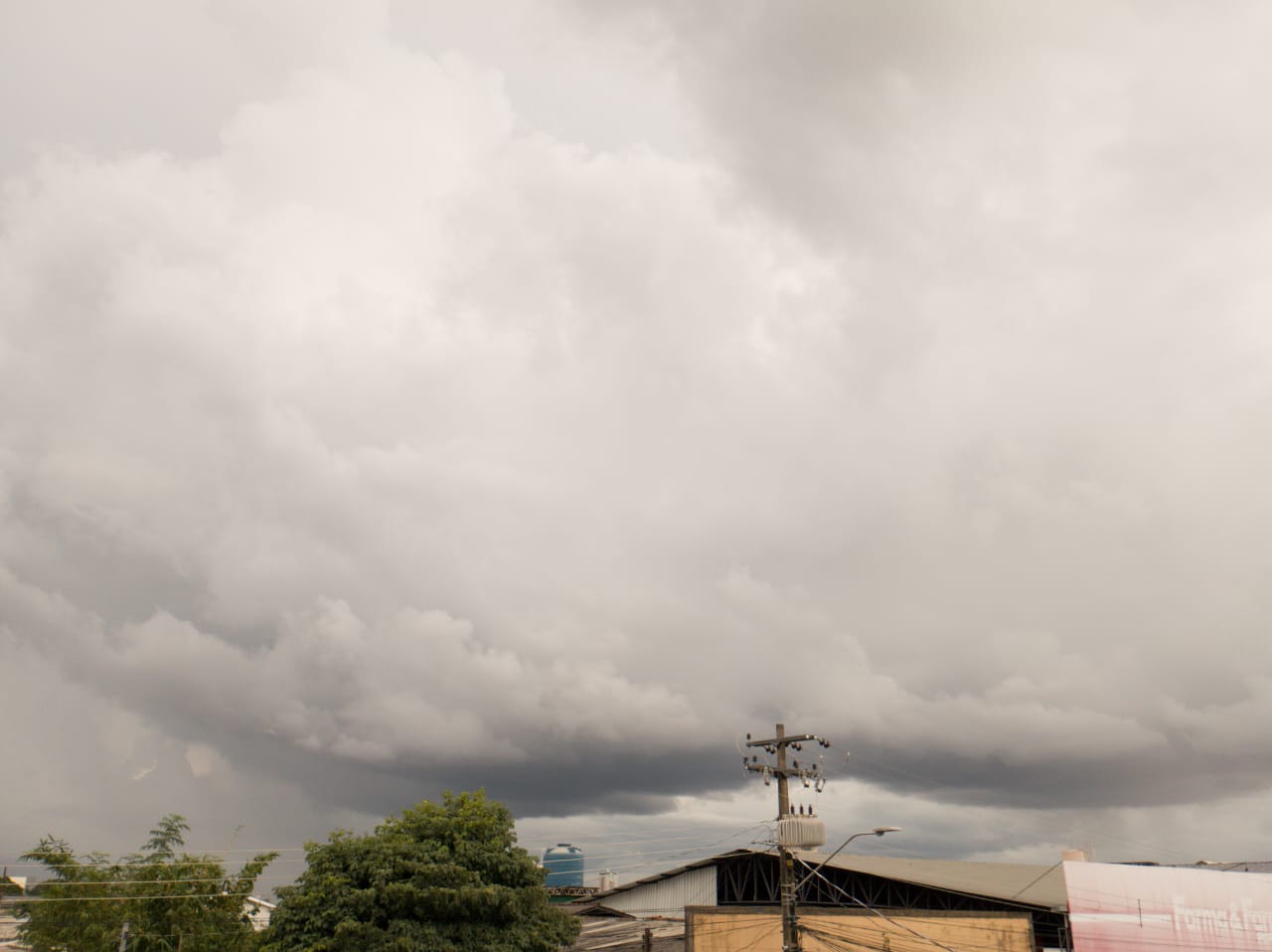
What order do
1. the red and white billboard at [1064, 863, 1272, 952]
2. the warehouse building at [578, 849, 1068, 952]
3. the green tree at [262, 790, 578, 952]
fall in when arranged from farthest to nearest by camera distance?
the warehouse building at [578, 849, 1068, 952], the red and white billboard at [1064, 863, 1272, 952], the green tree at [262, 790, 578, 952]

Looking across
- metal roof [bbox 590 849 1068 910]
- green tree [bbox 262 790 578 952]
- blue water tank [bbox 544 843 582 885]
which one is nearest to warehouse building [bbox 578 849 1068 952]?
metal roof [bbox 590 849 1068 910]

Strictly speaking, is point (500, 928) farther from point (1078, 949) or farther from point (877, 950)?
point (1078, 949)

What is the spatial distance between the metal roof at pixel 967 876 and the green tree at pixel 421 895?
1306 cm

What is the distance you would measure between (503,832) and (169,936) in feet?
51.6

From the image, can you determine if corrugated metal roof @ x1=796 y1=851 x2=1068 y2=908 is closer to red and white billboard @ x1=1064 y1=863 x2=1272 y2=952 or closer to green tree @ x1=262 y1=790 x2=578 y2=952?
red and white billboard @ x1=1064 y1=863 x2=1272 y2=952

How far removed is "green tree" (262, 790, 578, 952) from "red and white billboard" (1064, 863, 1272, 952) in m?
25.1

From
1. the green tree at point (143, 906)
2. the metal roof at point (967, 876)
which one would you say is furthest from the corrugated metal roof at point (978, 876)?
the green tree at point (143, 906)

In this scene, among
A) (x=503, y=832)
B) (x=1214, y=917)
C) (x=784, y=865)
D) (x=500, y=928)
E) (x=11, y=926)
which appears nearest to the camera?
(x=784, y=865)

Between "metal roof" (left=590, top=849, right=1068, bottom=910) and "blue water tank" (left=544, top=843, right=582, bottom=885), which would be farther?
"blue water tank" (left=544, top=843, right=582, bottom=885)

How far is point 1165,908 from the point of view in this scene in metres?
50.2

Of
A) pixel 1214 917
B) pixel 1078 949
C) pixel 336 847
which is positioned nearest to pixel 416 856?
pixel 336 847

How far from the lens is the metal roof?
4919 cm

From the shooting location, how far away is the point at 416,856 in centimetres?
3903

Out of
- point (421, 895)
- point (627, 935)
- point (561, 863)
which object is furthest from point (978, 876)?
point (561, 863)
